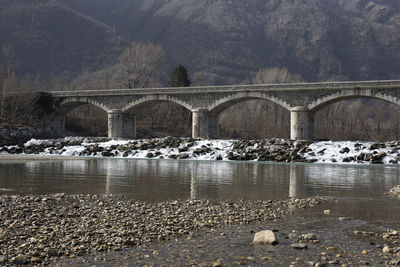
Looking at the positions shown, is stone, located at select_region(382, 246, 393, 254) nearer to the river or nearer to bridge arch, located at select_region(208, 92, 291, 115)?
the river

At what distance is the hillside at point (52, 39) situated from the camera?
325ft

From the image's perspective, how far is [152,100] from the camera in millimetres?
42688

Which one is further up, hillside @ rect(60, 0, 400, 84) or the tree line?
hillside @ rect(60, 0, 400, 84)

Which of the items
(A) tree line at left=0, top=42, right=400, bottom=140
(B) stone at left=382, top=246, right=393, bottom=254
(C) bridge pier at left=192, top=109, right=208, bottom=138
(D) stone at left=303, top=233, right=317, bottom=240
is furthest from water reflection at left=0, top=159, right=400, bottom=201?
(A) tree line at left=0, top=42, right=400, bottom=140

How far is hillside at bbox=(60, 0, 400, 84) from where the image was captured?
392 ft

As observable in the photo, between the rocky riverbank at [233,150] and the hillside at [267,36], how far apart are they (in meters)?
76.4

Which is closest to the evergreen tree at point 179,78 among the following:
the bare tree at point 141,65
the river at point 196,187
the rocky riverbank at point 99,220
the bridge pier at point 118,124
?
the bare tree at point 141,65

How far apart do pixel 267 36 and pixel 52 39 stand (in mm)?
64787

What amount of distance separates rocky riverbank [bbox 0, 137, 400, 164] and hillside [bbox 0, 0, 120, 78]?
67160 millimetres

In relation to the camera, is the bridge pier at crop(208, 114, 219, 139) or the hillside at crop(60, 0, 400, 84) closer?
the bridge pier at crop(208, 114, 219, 139)

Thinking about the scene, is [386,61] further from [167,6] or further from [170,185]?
[170,185]

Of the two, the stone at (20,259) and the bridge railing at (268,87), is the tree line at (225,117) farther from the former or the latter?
the stone at (20,259)

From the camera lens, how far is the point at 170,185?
13102 mm

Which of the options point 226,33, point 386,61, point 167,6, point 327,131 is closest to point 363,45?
point 386,61
